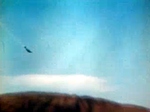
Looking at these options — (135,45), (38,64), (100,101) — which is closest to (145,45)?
(135,45)

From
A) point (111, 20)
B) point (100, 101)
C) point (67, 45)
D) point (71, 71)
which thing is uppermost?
point (111, 20)

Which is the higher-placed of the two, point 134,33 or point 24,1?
point 24,1

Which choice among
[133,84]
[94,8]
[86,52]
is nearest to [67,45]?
[86,52]

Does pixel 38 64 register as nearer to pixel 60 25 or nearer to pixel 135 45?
pixel 60 25

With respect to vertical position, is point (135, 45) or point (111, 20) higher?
point (111, 20)

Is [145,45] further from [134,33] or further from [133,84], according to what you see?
[133,84]
